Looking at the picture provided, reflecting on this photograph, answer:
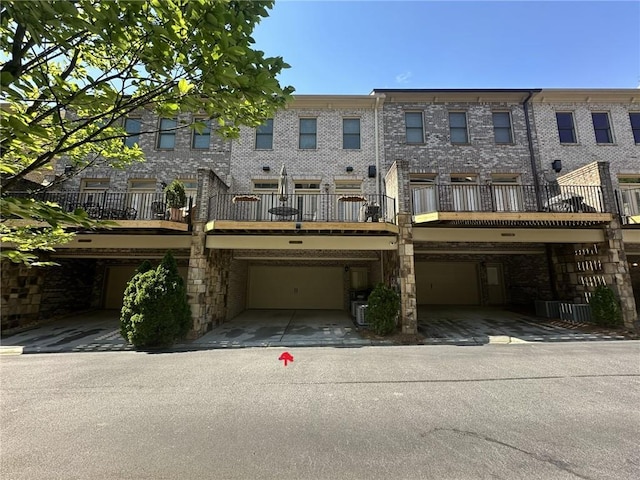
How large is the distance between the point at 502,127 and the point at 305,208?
9.19 m

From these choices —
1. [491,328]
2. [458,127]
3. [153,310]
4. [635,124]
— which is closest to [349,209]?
[491,328]

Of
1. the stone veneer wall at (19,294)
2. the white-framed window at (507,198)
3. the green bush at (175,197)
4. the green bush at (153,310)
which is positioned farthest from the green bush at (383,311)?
the stone veneer wall at (19,294)

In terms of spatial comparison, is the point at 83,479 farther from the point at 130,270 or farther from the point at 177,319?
the point at 130,270

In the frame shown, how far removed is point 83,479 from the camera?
8.28ft

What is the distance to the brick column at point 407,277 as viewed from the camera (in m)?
8.81

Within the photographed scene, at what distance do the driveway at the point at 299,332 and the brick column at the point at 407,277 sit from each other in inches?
26.5

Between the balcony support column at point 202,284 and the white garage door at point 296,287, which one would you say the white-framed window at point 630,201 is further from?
the balcony support column at point 202,284

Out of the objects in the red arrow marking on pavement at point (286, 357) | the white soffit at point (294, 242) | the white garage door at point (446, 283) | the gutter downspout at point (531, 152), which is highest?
the gutter downspout at point (531, 152)

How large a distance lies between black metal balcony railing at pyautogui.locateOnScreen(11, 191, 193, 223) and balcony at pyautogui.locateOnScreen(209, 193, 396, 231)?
137 cm

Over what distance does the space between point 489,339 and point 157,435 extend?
8.51 meters

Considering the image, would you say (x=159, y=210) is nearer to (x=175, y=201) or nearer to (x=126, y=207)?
(x=175, y=201)

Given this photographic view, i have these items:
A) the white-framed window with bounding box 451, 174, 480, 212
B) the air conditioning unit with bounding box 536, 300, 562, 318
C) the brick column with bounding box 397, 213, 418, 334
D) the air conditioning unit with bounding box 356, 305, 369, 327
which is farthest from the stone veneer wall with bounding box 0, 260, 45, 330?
the air conditioning unit with bounding box 536, 300, 562, 318

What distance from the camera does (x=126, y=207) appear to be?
9914 millimetres

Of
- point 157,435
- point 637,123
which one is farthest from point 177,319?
point 637,123
